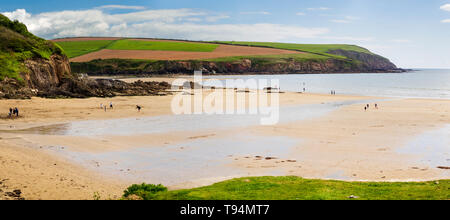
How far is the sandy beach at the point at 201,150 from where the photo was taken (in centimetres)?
1792

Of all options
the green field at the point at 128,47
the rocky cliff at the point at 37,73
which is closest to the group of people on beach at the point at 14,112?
the rocky cliff at the point at 37,73

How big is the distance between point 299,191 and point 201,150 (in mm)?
12936

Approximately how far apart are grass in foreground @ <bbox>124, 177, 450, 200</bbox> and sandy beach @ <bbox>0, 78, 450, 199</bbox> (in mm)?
3278

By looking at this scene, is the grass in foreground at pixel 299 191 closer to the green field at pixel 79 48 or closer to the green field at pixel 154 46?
the green field at pixel 79 48

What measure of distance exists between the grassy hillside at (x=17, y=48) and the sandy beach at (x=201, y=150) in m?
18.1

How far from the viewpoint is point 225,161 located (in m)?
22.3

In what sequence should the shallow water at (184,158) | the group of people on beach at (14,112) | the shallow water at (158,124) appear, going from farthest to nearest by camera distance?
1. the group of people on beach at (14,112)
2. the shallow water at (158,124)
3. the shallow water at (184,158)

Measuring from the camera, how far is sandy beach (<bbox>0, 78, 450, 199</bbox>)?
17922 millimetres

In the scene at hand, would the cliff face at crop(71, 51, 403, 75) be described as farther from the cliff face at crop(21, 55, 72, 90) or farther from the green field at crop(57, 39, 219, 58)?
the cliff face at crop(21, 55, 72, 90)

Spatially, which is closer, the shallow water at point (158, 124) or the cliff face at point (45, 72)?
the shallow water at point (158, 124)

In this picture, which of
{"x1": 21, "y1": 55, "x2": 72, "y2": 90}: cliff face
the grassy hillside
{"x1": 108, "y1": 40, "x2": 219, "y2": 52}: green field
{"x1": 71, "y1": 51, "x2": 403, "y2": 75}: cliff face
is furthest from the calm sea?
{"x1": 108, "y1": 40, "x2": 219, "y2": 52}: green field

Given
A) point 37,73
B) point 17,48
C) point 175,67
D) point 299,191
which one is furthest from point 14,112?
Result: point 175,67

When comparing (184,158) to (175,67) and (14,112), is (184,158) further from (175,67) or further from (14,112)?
(175,67)
